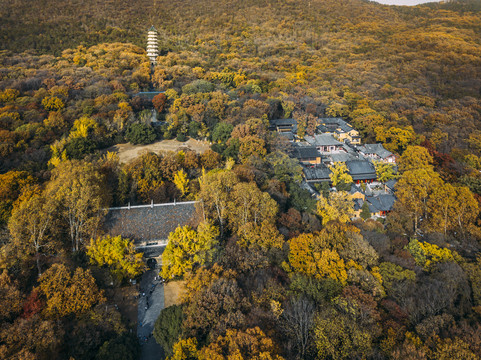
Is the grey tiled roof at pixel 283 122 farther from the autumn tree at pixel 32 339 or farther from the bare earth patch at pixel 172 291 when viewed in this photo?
the autumn tree at pixel 32 339

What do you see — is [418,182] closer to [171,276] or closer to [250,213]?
[250,213]

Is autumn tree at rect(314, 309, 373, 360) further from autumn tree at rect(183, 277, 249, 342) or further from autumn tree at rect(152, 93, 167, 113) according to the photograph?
autumn tree at rect(152, 93, 167, 113)

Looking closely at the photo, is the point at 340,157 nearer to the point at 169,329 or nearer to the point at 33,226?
the point at 169,329

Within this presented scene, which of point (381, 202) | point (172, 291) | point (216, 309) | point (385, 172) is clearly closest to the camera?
point (216, 309)

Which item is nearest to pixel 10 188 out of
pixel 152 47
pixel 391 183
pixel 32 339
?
pixel 32 339

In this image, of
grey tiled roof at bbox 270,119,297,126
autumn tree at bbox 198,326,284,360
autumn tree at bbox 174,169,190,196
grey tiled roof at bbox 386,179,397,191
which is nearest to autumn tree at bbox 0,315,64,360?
autumn tree at bbox 198,326,284,360

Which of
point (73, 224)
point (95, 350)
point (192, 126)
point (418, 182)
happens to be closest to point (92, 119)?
point (192, 126)

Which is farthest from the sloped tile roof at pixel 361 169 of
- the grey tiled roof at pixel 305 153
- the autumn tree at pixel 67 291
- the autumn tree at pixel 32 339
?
the autumn tree at pixel 32 339
